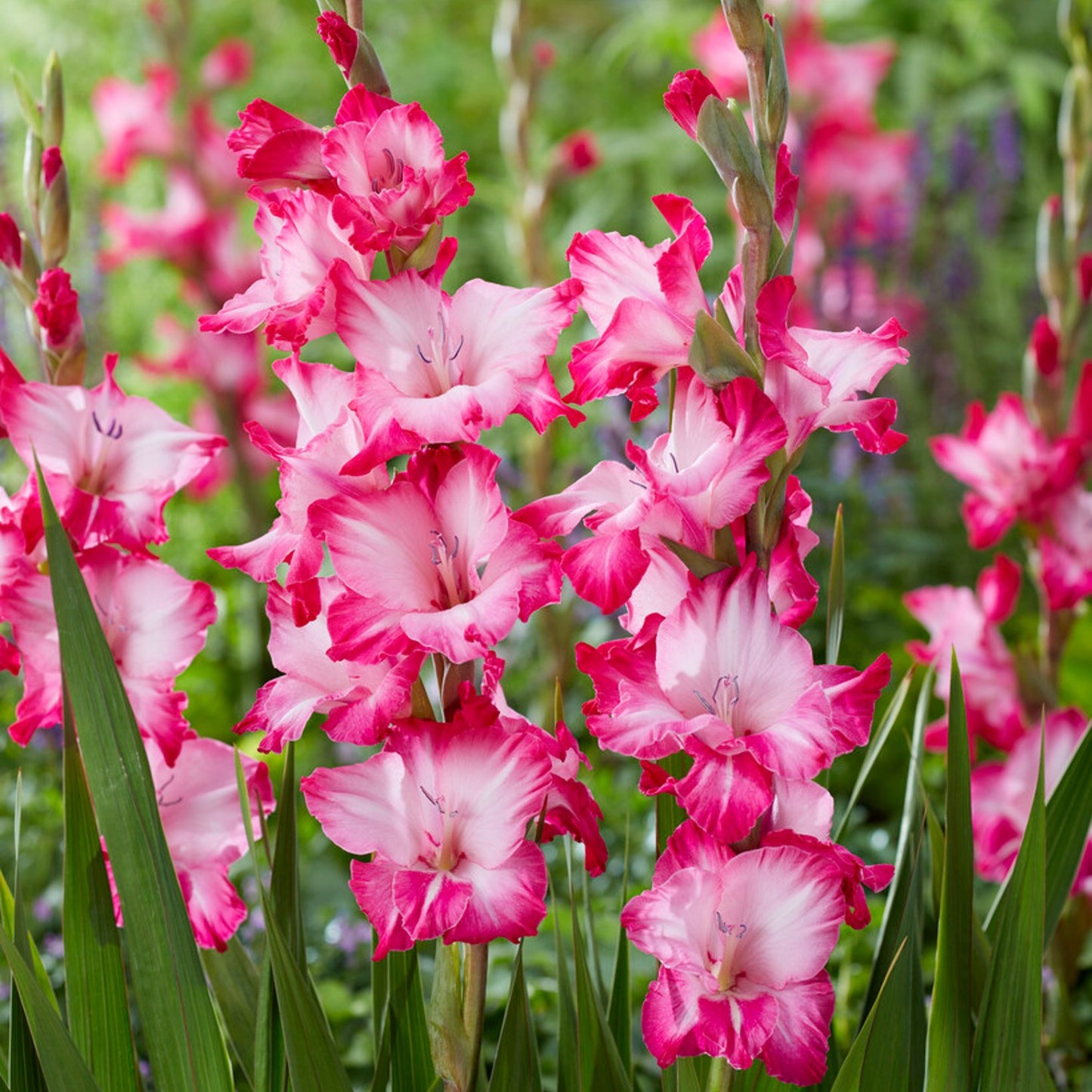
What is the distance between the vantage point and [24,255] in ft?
2.67

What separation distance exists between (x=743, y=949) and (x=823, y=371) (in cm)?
28

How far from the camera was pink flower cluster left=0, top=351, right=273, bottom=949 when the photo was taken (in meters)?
0.73

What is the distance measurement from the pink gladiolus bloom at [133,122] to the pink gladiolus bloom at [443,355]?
2391mm

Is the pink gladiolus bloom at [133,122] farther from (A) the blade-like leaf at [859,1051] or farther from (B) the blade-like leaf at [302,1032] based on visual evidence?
(A) the blade-like leaf at [859,1051]

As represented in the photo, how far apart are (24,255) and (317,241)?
0.28 metres

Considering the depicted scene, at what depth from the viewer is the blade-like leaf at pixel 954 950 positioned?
68cm

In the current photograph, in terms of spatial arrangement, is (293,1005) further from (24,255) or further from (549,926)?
(549,926)

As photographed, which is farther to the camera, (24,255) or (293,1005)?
(24,255)

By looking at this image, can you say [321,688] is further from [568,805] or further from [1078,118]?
[1078,118]

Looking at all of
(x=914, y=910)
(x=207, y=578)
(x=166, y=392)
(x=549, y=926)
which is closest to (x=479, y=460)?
(x=914, y=910)

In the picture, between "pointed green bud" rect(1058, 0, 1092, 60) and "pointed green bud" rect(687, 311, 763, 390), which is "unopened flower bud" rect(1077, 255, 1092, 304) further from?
"pointed green bud" rect(687, 311, 763, 390)

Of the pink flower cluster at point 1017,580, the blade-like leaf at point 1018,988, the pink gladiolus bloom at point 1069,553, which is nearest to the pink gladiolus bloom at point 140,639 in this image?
the blade-like leaf at point 1018,988

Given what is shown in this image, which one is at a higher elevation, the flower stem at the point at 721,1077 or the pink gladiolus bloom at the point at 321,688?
the pink gladiolus bloom at the point at 321,688

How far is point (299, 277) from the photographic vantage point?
0.64 metres
